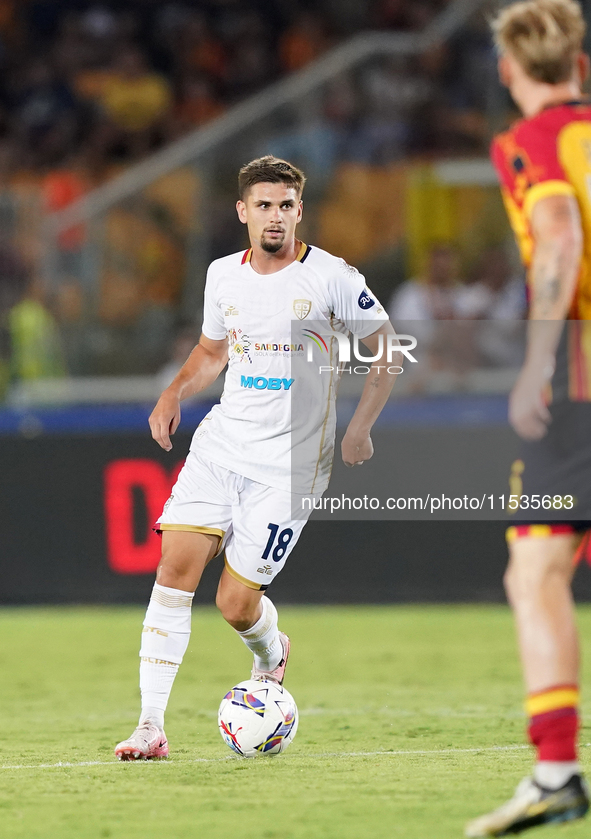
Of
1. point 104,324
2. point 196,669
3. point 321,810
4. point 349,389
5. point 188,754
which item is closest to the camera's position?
point 321,810

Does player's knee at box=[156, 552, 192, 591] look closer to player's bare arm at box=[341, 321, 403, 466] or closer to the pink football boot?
the pink football boot

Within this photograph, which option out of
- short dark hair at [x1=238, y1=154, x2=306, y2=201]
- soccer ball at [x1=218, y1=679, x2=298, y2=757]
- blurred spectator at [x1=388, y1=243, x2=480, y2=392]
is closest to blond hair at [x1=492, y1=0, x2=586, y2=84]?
short dark hair at [x1=238, y1=154, x2=306, y2=201]

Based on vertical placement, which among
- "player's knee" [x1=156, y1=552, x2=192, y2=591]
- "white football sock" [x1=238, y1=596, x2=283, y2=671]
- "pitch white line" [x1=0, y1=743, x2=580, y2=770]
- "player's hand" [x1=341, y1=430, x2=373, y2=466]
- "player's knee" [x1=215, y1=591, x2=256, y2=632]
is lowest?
"pitch white line" [x1=0, y1=743, x2=580, y2=770]

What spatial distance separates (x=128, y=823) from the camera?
155 inches

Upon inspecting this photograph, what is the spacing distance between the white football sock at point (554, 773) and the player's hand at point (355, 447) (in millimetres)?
1818

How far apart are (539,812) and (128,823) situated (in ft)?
4.00

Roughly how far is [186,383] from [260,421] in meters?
0.36

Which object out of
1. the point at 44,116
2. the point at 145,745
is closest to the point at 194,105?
the point at 44,116

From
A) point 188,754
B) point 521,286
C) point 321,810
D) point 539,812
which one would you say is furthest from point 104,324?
point 539,812

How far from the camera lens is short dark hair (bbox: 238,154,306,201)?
512 cm

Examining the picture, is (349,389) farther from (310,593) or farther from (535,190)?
(535,190)

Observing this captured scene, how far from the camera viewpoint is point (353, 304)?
5.25 meters

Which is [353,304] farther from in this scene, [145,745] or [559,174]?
[145,745]

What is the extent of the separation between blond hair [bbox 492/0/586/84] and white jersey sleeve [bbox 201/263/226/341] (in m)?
1.93
